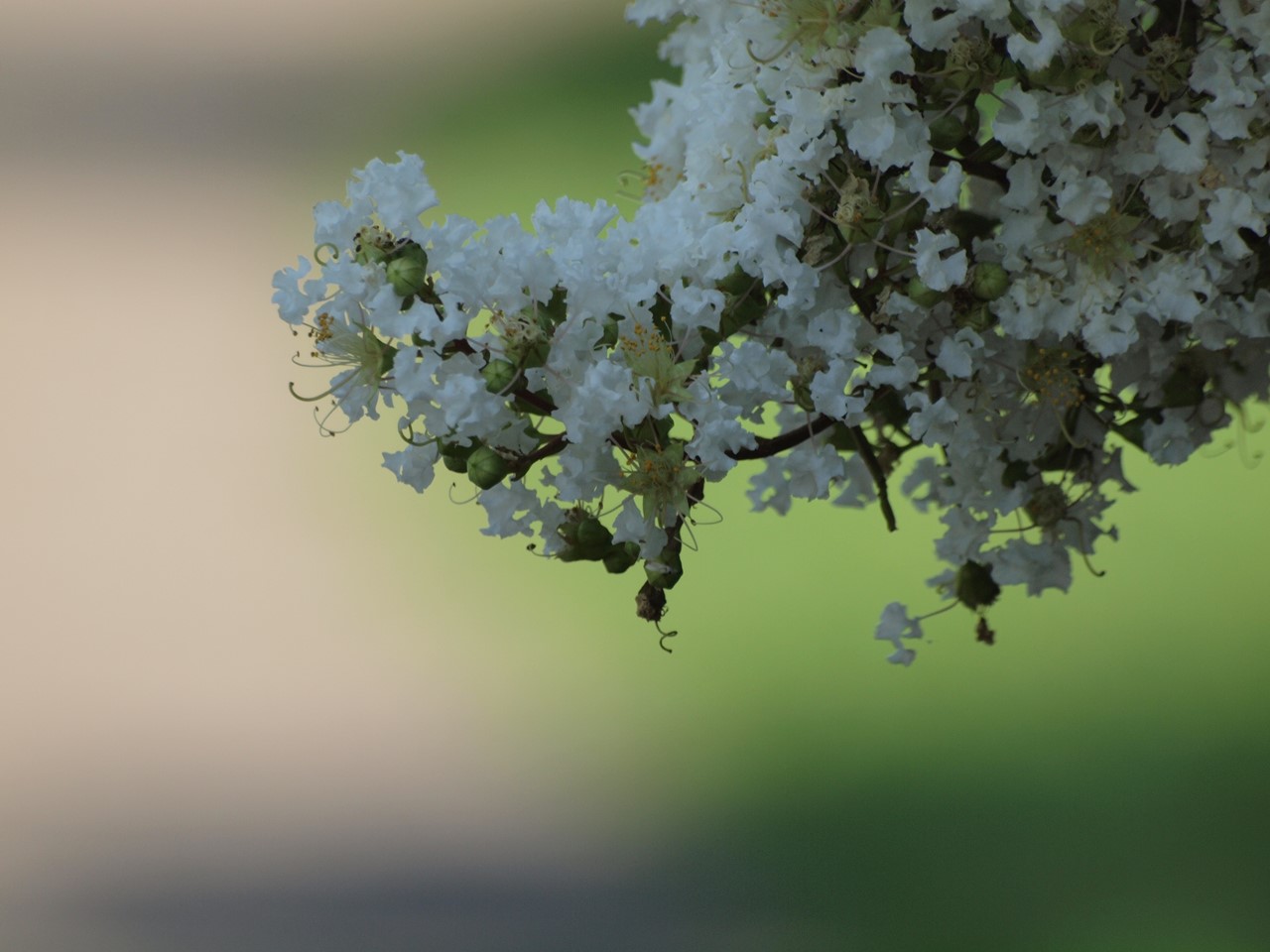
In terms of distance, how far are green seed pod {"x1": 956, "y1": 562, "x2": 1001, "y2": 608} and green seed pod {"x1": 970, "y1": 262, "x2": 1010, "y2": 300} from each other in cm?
20

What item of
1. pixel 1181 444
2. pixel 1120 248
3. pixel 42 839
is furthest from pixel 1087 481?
pixel 42 839

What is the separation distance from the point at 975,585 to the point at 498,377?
0.35m

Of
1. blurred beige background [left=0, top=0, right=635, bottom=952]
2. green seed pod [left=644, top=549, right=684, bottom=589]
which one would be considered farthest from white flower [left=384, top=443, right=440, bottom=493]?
blurred beige background [left=0, top=0, right=635, bottom=952]

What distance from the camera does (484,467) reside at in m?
0.70

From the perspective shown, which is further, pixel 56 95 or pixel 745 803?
pixel 56 95

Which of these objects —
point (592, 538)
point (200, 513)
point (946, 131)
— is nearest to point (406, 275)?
point (592, 538)

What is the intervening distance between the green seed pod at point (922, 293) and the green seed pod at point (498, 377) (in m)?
0.20

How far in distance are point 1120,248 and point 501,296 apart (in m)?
0.30

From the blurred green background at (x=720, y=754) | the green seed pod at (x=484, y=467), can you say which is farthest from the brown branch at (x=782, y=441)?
the blurred green background at (x=720, y=754)

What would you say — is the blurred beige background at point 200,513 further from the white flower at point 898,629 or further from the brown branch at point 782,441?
the brown branch at point 782,441

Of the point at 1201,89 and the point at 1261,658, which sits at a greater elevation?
the point at 1261,658

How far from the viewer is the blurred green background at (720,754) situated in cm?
190

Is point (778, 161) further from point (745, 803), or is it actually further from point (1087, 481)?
point (745, 803)

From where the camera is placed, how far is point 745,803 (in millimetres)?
2084
